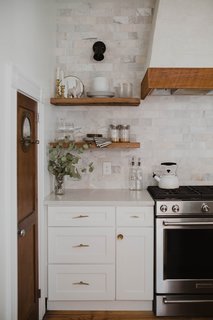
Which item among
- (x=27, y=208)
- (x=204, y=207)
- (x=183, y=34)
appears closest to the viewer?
(x=27, y=208)

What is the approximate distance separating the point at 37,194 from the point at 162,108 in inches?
62.4

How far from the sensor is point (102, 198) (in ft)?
9.38

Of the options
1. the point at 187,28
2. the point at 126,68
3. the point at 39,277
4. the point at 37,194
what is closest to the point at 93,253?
the point at 39,277

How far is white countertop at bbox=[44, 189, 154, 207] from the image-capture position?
2.74 meters

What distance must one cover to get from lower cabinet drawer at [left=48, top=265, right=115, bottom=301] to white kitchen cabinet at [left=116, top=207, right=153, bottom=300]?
0.13 meters

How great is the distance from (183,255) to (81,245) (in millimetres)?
850

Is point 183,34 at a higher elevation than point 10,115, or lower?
higher

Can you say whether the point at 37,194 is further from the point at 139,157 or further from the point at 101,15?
the point at 101,15

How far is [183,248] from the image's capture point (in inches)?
106

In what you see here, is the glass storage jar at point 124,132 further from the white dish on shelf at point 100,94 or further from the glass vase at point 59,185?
the glass vase at point 59,185

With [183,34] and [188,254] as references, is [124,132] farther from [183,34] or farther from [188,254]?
[188,254]

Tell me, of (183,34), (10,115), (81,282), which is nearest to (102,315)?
(81,282)

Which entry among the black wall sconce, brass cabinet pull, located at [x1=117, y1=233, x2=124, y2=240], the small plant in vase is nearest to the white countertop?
the small plant in vase

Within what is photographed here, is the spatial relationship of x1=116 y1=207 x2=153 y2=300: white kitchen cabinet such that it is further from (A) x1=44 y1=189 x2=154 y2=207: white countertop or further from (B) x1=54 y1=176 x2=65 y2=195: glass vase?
(B) x1=54 y1=176 x2=65 y2=195: glass vase
